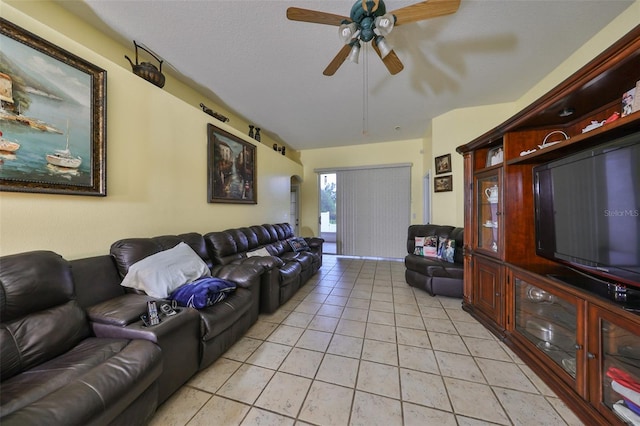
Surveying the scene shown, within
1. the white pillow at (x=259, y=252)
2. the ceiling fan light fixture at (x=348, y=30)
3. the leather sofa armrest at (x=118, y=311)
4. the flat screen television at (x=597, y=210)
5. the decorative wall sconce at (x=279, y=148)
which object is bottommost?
the leather sofa armrest at (x=118, y=311)

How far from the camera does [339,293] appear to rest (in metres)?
3.30

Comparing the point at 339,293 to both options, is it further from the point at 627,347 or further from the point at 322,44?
the point at 322,44

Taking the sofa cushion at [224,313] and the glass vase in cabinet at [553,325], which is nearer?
the glass vase in cabinet at [553,325]

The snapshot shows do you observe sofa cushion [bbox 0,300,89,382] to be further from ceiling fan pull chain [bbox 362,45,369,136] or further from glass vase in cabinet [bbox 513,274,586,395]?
ceiling fan pull chain [bbox 362,45,369,136]

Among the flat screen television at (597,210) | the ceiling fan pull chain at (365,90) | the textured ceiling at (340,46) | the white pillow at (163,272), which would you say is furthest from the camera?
the ceiling fan pull chain at (365,90)

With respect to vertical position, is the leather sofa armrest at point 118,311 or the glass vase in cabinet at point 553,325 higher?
the leather sofa armrest at point 118,311

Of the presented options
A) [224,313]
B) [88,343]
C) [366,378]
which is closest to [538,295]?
[366,378]

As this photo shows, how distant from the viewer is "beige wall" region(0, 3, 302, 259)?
5.06 ft

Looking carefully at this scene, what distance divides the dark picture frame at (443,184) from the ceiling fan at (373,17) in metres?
2.87

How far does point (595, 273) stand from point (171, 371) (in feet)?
9.33

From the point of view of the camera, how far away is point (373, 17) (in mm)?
1668

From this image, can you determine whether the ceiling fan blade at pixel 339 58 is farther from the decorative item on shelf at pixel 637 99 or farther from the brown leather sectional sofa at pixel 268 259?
the brown leather sectional sofa at pixel 268 259

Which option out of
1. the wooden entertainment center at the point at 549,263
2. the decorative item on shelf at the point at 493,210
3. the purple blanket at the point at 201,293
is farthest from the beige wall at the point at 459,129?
the purple blanket at the point at 201,293

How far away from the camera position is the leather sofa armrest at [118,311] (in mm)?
1380
